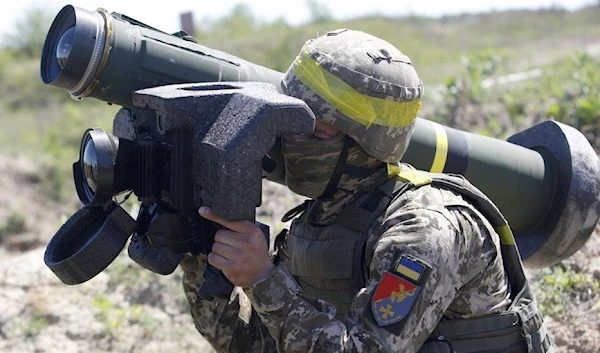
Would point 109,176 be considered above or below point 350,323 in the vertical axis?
above

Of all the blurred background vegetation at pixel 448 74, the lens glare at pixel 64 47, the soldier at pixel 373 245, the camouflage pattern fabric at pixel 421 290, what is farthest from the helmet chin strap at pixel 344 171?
the lens glare at pixel 64 47

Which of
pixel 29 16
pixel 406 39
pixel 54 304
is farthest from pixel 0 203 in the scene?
pixel 29 16

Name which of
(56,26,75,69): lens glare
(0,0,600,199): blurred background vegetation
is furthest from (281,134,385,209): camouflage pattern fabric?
(0,0,600,199): blurred background vegetation

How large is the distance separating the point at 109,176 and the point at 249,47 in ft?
51.4

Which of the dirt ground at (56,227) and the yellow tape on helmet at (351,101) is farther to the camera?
the dirt ground at (56,227)

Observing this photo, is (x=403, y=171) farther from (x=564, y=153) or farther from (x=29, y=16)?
(x=29, y=16)

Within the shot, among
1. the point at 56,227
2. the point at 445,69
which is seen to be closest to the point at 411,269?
the point at 56,227

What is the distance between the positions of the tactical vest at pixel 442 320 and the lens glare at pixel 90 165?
760mm

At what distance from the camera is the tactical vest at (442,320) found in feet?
8.27

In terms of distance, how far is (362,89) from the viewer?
2.51m

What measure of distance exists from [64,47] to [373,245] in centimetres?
128

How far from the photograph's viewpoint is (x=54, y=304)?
5145mm

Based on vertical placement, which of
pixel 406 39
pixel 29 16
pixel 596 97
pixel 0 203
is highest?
pixel 596 97

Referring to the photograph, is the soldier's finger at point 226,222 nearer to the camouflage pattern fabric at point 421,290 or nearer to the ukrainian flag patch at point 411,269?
the camouflage pattern fabric at point 421,290
